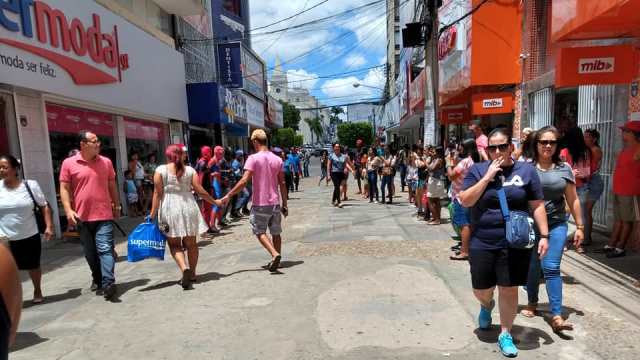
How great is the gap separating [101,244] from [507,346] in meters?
4.26

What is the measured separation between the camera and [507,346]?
10.4 ft

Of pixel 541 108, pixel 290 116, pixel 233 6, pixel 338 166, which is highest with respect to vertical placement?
pixel 233 6

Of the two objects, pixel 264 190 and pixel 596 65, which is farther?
pixel 596 65

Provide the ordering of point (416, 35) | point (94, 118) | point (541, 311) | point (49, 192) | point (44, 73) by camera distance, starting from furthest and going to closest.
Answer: point (416, 35) → point (94, 118) → point (49, 192) → point (44, 73) → point (541, 311)

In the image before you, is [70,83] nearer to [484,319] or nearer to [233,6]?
[484,319]

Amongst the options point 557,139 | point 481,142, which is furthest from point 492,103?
point 557,139

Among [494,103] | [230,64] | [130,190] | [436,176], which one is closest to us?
[436,176]

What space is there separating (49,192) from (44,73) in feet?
7.63

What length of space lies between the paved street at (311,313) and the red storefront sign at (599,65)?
259 cm

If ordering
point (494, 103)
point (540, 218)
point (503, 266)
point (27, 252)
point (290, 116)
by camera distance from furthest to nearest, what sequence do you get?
1. point (290, 116)
2. point (494, 103)
3. point (27, 252)
4. point (540, 218)
5. point (503, 266)

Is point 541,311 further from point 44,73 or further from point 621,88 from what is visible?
point 44,73

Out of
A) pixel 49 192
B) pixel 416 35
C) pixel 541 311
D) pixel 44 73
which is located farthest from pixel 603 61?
pixel 49 192

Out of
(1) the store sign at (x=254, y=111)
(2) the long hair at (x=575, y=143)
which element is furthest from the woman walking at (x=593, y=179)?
(1) the store sign at (x=254, y=111)

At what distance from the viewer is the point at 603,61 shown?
5883mm
